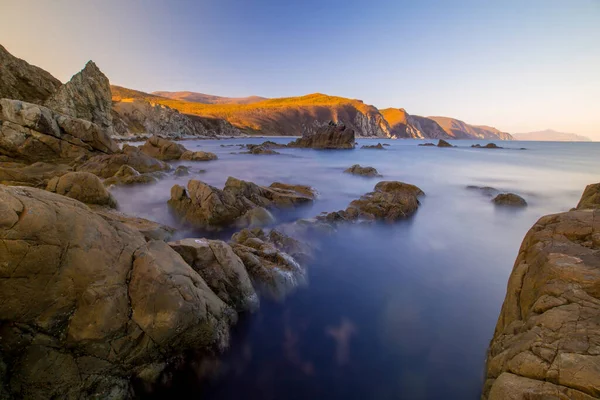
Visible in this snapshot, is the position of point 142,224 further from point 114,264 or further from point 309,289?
point 309,289

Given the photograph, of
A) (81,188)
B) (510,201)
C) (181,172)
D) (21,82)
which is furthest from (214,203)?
(21,82)

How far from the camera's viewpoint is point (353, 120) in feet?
516

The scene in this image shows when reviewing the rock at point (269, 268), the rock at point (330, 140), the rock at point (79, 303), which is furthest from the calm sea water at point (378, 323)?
the rock at point (330, 140)

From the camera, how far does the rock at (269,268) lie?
6.07 metres

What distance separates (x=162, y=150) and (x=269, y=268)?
25.7m

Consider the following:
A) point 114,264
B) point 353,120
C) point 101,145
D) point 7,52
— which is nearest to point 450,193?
point 114,264

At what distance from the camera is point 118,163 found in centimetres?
1698

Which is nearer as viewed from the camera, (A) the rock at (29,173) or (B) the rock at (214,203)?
(A) the rock at (29,173)

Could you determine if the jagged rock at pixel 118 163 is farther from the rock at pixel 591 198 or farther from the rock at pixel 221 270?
the rock at pixel 591 198

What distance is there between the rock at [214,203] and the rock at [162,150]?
18160 millimetres

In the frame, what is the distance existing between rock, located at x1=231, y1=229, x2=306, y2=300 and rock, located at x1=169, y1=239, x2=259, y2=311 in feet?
1.54

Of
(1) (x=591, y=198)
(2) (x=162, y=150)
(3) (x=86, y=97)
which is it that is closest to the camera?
(1) (x=591, y=198)

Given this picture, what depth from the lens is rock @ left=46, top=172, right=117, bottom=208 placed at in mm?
7566

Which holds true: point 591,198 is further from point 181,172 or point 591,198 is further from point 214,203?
point 181,172
